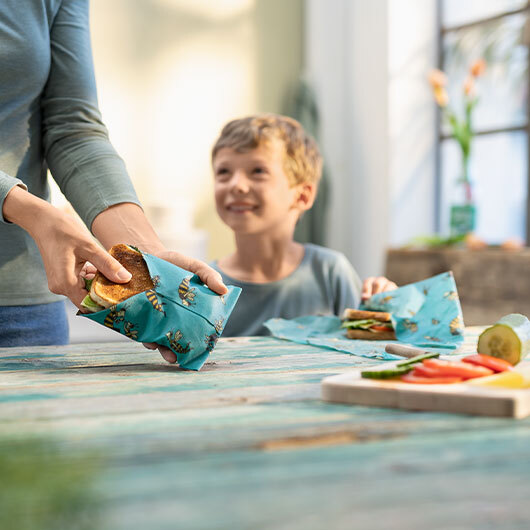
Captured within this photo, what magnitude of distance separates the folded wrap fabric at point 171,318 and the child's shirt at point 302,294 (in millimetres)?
Answer: 905

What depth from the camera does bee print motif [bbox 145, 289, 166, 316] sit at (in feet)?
3.08

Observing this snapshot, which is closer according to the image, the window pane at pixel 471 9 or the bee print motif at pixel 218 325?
the bee print motif at pixel 218 325

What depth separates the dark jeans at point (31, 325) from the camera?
127 centimetres

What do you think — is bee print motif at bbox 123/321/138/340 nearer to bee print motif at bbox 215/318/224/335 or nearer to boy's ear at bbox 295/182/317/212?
bee print motif at bbox 215/318/224/335

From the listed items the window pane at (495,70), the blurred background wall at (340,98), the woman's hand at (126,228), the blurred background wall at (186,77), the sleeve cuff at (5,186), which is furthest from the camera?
the blurred background wall at (186,77)

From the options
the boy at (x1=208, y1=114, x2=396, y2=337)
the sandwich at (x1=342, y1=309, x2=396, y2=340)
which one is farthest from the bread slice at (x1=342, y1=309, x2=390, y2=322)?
the boy at (x1=208, y1=114, x2=396, y2=337)

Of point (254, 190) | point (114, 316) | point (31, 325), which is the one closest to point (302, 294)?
point (254, 190)

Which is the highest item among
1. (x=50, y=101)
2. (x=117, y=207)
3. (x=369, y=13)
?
(x=369, y=13)

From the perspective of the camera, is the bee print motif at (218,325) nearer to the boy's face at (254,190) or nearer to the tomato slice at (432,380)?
the tomato slice at (432,380)

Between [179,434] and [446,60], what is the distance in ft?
14.3

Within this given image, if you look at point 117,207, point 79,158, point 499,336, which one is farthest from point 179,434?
point 79,158

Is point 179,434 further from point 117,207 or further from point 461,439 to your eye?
point 117,207

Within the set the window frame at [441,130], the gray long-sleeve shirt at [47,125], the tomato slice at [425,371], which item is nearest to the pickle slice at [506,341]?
the tomato slice at [425,371]

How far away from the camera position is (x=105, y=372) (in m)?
0.92
